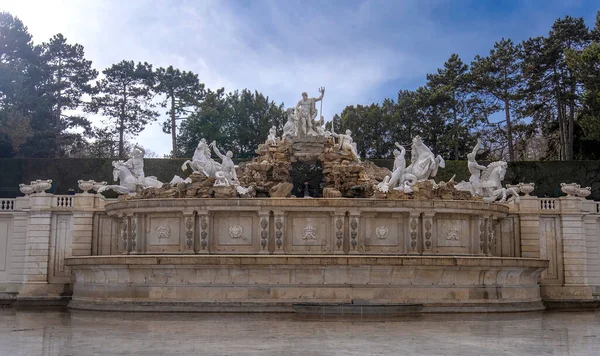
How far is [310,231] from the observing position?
1093 inches

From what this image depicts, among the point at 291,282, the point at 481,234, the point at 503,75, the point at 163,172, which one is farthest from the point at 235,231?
the point at 503,75

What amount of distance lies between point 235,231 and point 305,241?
2637mm

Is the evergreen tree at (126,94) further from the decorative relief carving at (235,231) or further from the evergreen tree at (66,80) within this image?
the decorative relief carving at (235,231)

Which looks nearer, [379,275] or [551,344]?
[551,344]

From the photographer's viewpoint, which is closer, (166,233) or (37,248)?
(166,233)

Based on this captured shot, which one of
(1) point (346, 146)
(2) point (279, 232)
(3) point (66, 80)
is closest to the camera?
(2) point (279, 232)

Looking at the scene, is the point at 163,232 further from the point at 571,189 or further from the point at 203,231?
the point at 571,189

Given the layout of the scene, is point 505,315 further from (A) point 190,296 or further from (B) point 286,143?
(B) point 286,143

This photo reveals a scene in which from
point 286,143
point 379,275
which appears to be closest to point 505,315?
point 379,275

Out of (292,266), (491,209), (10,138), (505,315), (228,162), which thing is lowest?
(505,315)

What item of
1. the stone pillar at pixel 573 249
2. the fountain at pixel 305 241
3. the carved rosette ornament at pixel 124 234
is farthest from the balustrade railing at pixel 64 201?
the stone pillar at pixel 573 249

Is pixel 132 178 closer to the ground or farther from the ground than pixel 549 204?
farther from the ground

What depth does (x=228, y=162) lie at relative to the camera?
2980 cm

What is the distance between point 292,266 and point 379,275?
2.92 metres
